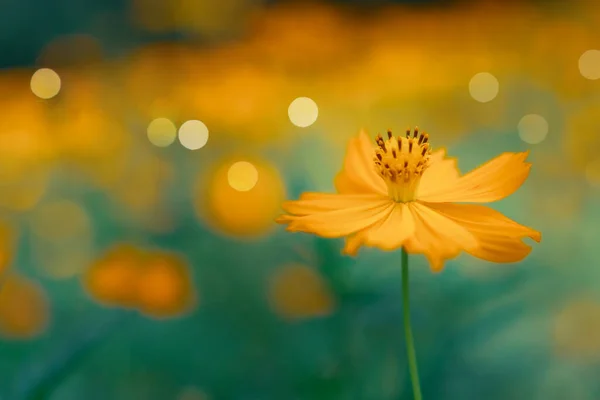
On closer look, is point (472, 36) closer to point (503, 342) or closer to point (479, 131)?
point (479, 131)

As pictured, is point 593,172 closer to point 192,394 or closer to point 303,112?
point 303,112

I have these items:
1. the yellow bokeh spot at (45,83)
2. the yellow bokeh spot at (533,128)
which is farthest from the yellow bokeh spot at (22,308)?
the yellow bokeh spot at (533,128)

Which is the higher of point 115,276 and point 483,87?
point 483,87

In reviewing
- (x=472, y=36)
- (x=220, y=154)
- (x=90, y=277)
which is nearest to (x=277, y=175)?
(x=220, y=154)

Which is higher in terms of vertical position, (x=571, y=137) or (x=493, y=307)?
(x=571, y=137)

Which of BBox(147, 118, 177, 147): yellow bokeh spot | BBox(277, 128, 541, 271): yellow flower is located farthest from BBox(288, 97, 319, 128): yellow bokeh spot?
BBox(277, 128, 541, 271): yellow flower

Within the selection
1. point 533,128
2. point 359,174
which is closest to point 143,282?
point 359,174

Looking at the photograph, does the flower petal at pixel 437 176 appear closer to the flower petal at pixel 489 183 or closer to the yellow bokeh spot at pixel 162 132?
the flower petal at pixel 489 183
